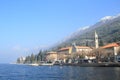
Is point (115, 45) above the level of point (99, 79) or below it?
above

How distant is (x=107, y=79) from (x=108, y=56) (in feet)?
392

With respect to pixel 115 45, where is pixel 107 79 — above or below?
below

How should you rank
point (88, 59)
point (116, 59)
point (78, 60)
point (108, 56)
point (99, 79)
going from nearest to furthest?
point (99, 79) → point (116, 59) → point (108, 56) → point (88, 59) → point (78, 60)

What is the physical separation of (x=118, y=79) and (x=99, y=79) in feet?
12.4

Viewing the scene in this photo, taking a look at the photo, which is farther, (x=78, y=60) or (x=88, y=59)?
(x=78, y=60)

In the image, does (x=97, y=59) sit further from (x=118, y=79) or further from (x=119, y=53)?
(x=118, y=79)

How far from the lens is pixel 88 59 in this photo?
18750cm

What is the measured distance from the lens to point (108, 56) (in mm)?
175750

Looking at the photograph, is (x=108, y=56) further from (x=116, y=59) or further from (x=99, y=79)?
(x=99, y=79)

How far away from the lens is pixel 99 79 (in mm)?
57875

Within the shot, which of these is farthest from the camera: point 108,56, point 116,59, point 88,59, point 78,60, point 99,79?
point 78,60

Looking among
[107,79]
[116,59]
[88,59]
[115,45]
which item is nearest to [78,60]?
[88,59]

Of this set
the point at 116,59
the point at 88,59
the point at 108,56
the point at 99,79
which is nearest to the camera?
the point at 99,79

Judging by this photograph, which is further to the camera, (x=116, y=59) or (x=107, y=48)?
(x=107, y=48)
